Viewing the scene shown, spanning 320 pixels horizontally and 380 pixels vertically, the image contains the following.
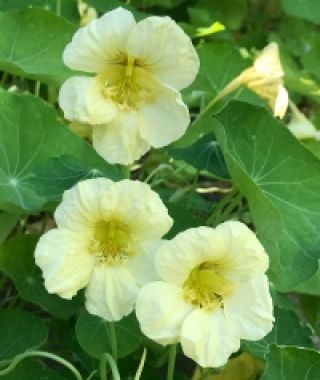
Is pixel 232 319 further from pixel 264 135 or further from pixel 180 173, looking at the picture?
pixel 180 173

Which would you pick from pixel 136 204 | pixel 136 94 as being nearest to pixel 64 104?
pixel 136 94

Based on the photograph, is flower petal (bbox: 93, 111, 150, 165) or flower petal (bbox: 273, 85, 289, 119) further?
flower petal (bbox: 273, 85, 289, 119)

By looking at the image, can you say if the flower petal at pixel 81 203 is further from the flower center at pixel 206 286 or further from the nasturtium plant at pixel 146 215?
the flower center at pixel 206 286

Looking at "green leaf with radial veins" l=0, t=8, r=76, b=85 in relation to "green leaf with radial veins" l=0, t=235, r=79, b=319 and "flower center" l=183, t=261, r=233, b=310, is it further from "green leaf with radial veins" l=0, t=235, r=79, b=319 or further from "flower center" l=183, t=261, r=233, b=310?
"flower center" l=183, t=261, r=233, b=310

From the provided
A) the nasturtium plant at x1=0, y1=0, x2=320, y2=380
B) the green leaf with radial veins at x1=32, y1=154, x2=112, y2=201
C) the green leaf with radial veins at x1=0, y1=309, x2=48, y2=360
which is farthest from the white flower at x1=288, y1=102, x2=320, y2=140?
the green leaf with radial veins at x1=0, y1=309, x2=48, y2=360

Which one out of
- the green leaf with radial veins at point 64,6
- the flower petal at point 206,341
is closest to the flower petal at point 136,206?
the flower petal at point 206,341

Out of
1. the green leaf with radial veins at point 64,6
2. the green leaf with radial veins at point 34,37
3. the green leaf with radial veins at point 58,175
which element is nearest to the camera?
the green leaf with radial veins at point 58,175
